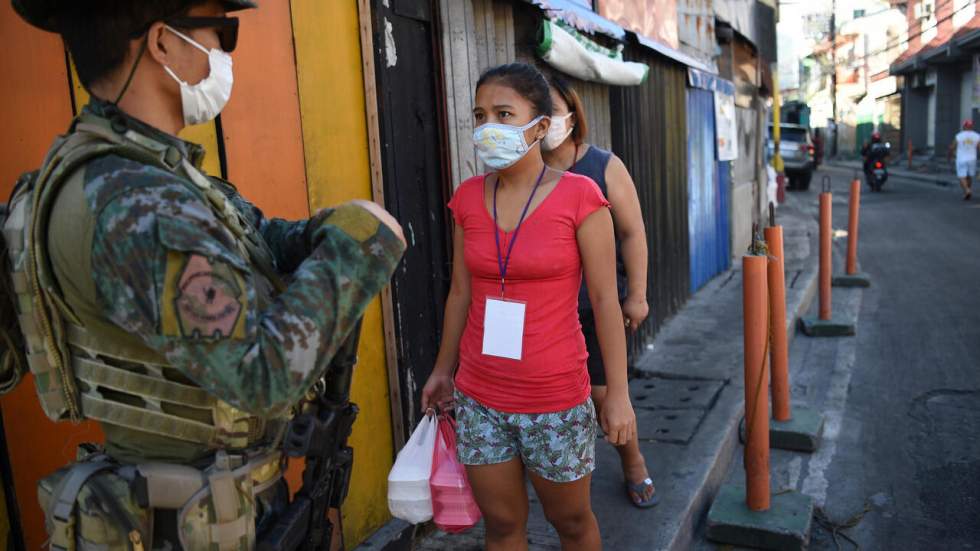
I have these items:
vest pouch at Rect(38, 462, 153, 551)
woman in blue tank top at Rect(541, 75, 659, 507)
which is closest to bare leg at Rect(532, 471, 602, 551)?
woman in blue tank top at Rect(541, 75, 659, 507)

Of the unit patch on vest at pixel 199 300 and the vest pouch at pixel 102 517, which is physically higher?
the unit patch on vest at pixel 199 300

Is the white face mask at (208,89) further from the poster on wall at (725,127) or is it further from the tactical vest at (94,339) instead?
the poster on wall at (725,127)

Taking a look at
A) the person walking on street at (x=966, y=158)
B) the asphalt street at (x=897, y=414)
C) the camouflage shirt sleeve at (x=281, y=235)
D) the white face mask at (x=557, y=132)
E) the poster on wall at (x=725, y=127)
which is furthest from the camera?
the person walking on street at (x=966, y=158)

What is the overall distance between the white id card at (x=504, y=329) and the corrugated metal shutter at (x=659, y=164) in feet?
11.3

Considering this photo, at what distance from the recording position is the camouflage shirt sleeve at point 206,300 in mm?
1218

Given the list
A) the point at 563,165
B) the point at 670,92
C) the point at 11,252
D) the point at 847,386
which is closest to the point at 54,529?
the point at 11,252

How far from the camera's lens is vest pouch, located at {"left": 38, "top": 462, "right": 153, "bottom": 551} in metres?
1.42

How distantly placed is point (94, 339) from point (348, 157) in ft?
5.86

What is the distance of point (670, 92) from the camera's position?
745 centimetres

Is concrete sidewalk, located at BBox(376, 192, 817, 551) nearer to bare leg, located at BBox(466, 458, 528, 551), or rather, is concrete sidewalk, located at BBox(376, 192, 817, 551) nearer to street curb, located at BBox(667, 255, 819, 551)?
street curb, located at BBox(667, 255, 819, 551)

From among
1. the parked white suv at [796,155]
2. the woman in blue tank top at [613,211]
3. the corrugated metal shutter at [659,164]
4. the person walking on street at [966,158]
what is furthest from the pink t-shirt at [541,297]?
the parked white suv at [796,155]

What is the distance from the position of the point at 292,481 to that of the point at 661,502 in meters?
1.70

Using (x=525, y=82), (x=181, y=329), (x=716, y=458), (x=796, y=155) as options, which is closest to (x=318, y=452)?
(x=181, y=329)

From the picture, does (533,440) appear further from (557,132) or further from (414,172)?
(414,172)
